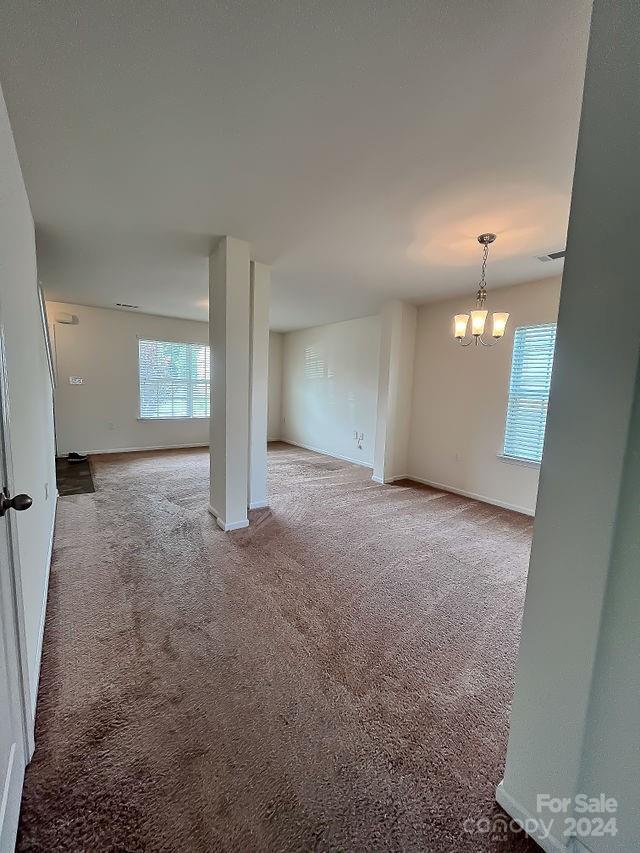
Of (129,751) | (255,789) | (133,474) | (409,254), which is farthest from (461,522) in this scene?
(133,474)

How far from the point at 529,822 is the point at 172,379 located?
6616 millimetres

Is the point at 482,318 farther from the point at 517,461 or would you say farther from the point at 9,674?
the point at 9,674

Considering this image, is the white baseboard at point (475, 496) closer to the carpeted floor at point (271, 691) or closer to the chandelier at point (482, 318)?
the carpeted floor at point (271, 691)

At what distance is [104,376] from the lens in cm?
569

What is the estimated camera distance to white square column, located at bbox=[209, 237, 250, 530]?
2.81 m

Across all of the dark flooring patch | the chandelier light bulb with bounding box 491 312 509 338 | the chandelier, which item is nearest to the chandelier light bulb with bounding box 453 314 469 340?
the chandelier

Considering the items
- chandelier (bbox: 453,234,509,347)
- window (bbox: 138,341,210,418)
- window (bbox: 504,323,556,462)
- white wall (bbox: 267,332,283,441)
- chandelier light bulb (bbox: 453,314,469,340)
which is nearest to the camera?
chandelier (bbox: 453,234,509,347)

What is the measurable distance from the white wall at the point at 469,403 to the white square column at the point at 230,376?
277cm

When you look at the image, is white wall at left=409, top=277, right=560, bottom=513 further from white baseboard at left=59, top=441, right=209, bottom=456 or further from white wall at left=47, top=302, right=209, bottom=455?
white wall at left=47, top=302, right=209, bottom=455

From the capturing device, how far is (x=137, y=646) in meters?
1.67

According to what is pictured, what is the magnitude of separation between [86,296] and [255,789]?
5.63 metres

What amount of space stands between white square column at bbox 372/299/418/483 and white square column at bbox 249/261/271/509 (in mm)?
1883

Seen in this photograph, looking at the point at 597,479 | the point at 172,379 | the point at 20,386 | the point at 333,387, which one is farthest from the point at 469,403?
the point at 172,379

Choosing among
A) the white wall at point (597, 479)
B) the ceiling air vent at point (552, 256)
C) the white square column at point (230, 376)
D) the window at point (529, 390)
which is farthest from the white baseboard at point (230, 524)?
the ceiling air vent at point (552, 256)
